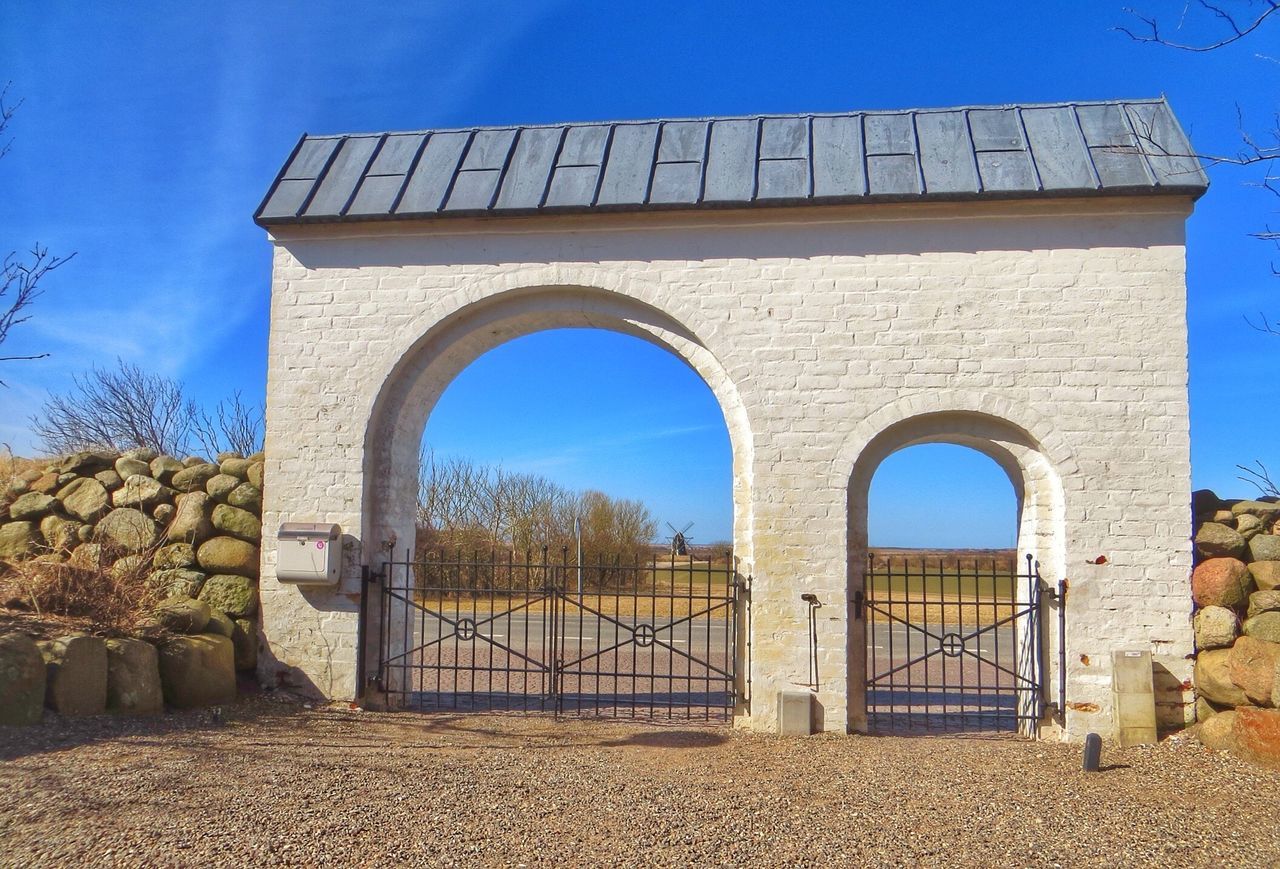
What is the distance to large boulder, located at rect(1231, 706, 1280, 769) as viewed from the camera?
596cm

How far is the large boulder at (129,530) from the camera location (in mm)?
8273

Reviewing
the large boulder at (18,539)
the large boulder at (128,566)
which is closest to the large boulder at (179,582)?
the large boulder at (128,566)

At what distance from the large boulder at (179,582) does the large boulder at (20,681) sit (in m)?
1.83

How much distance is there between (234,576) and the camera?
8.12 metres

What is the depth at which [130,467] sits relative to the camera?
8750 mm

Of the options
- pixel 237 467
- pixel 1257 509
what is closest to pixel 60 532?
pixel 237 467

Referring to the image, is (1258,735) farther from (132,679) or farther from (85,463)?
(85,463)

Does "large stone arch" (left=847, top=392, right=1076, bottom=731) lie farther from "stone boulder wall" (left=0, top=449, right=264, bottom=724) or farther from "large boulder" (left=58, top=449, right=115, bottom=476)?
"large boulder" (left=58, top=449, right=115, bottom=476)

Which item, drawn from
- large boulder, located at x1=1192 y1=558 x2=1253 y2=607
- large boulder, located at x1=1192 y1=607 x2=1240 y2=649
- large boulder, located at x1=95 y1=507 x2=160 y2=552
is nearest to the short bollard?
large boulder, located at x1=1192 y1=607 x2=1240 y2=649

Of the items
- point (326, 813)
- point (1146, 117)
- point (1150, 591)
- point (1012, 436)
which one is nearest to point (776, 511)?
point (1012, 436)

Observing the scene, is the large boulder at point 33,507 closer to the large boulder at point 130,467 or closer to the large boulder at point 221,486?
the large boulder at point 130,467

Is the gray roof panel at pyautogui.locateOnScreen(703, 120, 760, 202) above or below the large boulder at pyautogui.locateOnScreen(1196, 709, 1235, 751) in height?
above

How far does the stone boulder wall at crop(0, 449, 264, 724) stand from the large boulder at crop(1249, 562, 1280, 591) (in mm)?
8356

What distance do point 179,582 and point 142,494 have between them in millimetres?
1016
